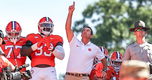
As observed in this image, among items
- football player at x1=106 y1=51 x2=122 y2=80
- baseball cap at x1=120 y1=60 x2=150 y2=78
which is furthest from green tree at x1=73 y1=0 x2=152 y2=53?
baseball cap at x1=120 y1=60 x2=150 y2=78

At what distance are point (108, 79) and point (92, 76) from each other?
173 centimetres

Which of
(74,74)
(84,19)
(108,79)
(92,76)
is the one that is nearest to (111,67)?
(108,79)

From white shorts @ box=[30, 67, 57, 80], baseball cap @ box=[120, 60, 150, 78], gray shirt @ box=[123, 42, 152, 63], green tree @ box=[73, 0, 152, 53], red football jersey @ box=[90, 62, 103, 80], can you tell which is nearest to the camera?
baseball cap @ box=[120, 60, 150, 78]

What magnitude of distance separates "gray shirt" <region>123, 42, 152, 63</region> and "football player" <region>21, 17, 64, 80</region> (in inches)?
53.6

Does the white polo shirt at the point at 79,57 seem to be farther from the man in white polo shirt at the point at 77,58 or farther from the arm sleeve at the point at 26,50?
the arm sleeve at the point at 26,50

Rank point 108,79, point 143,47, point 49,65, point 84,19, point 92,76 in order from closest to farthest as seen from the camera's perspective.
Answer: point 143,47 < point 49,65 < point 92,76 < point 108,79 < point 84,19

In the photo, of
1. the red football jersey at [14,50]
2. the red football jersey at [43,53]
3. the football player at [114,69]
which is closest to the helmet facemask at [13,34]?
the red football jersey at [14,50]

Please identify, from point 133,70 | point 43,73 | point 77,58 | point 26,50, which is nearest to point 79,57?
point 77,58

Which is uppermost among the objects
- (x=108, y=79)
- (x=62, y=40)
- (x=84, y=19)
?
(x=84, y=19)

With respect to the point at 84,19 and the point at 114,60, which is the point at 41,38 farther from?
the point at 84,19

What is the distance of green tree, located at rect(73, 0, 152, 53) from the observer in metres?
44.8

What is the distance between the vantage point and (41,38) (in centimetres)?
965

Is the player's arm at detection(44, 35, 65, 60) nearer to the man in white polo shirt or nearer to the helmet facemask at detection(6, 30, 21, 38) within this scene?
the man in white polo shirt

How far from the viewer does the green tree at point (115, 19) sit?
4481 centimetres
